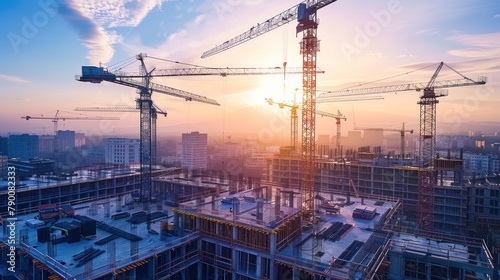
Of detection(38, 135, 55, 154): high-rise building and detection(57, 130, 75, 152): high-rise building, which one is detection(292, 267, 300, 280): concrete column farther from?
detection(57, 130, 75, 152): high-rise building

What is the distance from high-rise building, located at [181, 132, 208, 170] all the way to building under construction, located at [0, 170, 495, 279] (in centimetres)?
9063

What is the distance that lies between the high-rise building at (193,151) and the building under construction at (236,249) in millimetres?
90629

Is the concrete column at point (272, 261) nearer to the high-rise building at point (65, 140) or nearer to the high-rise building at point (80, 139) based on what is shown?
the high-rise building at point (65, 140)

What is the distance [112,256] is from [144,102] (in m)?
23.3

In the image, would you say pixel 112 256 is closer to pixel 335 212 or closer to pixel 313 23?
pixel 335 212

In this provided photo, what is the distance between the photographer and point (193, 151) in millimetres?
114875

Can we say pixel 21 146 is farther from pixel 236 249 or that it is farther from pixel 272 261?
pixel 272 261

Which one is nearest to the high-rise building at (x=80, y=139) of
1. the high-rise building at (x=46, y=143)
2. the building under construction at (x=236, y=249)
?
the high-rise building at (x=46, y=143)

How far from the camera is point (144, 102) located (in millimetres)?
35875

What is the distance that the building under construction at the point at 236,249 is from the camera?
54.6 feet

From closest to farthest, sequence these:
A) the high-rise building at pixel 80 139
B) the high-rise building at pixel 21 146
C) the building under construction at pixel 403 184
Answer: the building under construction at pixel 403 184 < the high-rise building at pixel 21 146 < the high-rise building at pixel 80 139

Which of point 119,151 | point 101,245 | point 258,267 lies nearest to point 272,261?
point 258,267

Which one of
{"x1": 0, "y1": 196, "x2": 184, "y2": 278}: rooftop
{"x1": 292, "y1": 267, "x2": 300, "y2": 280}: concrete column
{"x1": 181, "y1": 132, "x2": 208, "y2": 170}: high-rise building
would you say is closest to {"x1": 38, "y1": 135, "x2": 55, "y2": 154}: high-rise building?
{"x1": 181, "y1": 132, "x2": 208, "y2": 170}: high-rise building

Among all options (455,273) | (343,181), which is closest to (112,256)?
(455,273)
